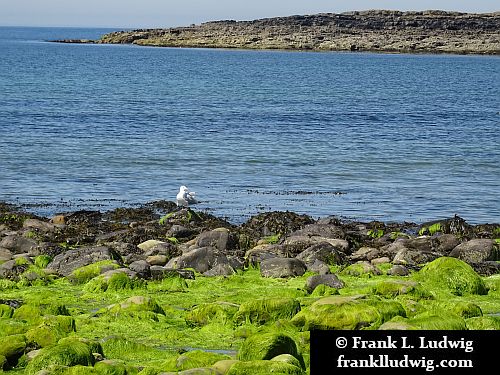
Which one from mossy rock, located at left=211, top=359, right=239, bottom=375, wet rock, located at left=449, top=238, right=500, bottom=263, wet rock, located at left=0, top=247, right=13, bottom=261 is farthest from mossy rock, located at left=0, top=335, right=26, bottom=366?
wet rock, located at left=449, top=238, right=500, bottom=263

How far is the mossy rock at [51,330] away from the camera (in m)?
11.1

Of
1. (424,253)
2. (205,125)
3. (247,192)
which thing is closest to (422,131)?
(205,125)

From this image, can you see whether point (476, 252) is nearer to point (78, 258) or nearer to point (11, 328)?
point (78, 258)

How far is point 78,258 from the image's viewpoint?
16.5 meters

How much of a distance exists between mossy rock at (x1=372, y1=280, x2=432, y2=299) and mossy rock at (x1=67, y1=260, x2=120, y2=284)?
4633 mm

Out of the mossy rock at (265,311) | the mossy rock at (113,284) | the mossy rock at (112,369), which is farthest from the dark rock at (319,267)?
the mossy rock at (112,369)

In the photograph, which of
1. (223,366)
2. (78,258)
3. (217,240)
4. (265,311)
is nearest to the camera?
(223,366)

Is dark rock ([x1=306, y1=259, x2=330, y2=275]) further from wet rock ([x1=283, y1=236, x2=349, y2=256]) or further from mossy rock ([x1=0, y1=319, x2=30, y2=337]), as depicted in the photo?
mossy rock ([x1=0, y1=319, x2=30, y2=337])

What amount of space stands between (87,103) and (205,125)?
14.8m

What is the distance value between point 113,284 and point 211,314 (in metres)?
2.50

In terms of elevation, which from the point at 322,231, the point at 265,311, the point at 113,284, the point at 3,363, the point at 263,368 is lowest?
the point at 322,231

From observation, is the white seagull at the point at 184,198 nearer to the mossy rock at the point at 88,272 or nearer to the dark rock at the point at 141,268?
the dark rock at the point at 141,268

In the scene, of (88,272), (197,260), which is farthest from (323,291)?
(88,272)

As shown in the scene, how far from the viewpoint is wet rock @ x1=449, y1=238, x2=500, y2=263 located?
56.7 feet
